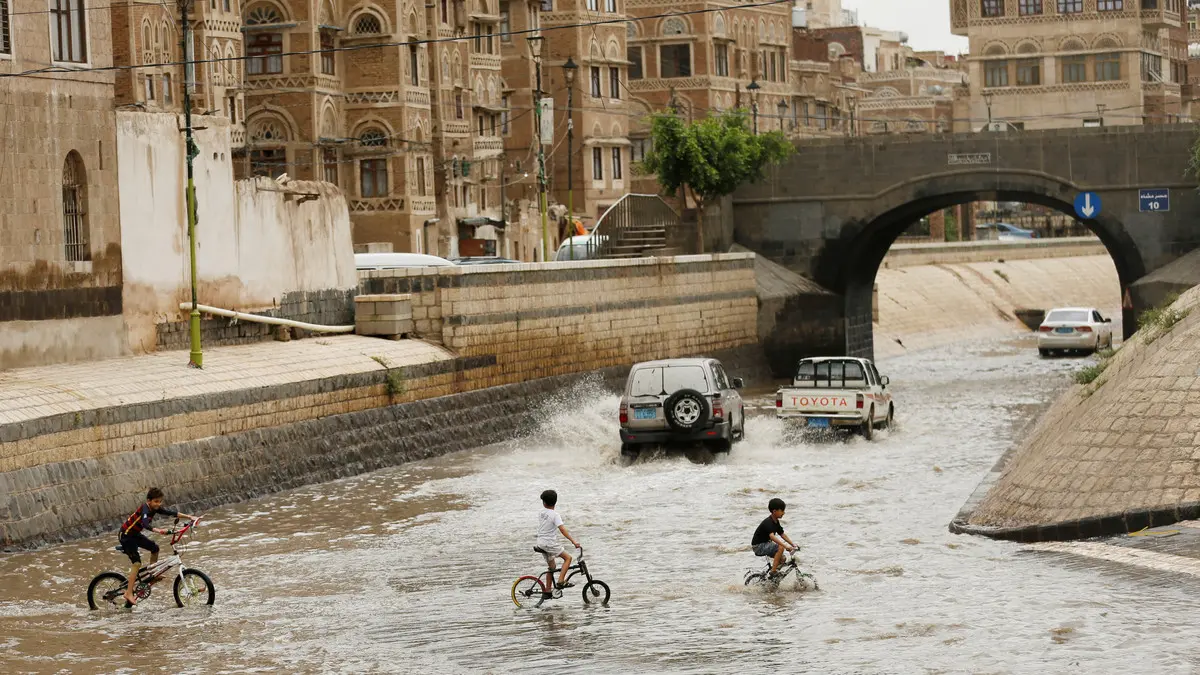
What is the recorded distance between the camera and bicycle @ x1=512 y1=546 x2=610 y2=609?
1923cm

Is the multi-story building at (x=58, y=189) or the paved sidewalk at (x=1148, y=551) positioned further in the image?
the multi-story building at (x=58, y=189)

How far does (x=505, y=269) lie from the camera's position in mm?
40562

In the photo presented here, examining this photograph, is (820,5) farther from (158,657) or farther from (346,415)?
(158,657)

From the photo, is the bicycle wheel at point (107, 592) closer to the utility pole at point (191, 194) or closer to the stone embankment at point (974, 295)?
the utility pole at point (191, 194)

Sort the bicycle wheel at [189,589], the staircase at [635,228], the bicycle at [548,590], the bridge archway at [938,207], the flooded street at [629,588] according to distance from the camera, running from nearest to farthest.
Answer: the flooded street at [629,588] → the bicycle at [548,590] → the bicycle wheel at [189,589] → the bridge archway at [938,207] → the staircase at [635,228]

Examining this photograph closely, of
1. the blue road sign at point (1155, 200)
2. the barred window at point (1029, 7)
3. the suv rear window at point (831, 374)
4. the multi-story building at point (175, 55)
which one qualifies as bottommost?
the suv rear window at point (831, 374)

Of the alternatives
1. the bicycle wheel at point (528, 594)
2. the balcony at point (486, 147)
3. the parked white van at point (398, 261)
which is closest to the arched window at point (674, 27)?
the balcony at point (486, 147)

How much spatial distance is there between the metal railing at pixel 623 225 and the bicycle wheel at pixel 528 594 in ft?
101

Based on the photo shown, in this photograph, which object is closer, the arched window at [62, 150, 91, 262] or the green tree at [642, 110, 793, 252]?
the arched window at [62, 150, 91, 262]

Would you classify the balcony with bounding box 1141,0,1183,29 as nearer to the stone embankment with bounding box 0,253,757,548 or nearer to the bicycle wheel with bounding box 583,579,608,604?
the stone embankment with bounding box 0,253,757,548

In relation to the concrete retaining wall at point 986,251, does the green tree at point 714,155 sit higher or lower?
higher

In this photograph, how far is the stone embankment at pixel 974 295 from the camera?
72.6m

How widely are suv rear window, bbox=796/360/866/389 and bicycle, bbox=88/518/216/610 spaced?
1588 centimetres

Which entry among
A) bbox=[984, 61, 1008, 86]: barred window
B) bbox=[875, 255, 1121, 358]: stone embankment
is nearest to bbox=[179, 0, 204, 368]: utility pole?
bbox=[875, 255, 1121, 358]: stone embankment
